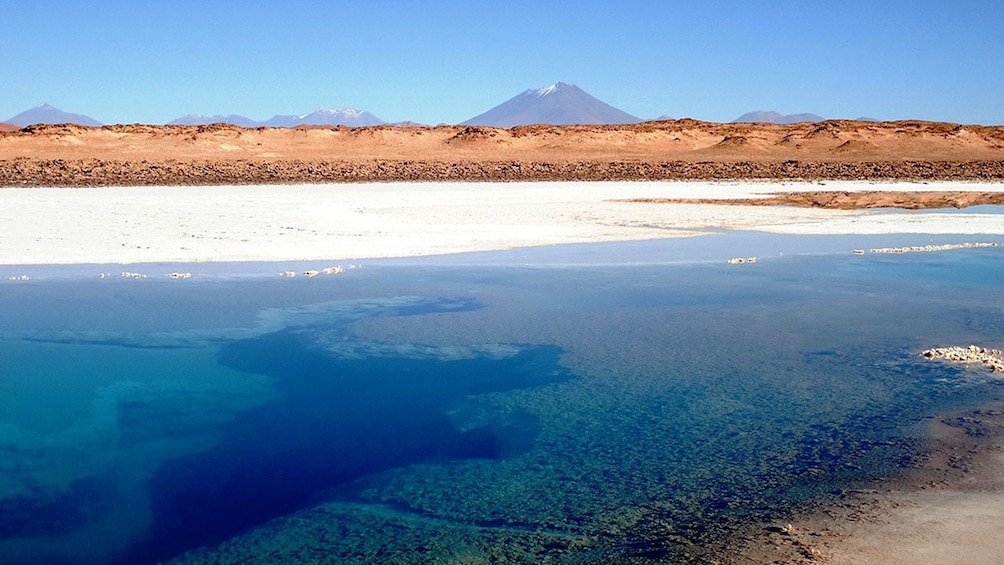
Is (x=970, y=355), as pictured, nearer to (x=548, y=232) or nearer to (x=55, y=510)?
(x=55, y=510)

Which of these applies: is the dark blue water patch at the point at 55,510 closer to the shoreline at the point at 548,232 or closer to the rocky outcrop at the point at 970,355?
the shoreline at the point at 548,232

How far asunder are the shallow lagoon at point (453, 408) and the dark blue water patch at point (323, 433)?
2 centimetres

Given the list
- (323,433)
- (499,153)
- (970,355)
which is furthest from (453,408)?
(499,153)

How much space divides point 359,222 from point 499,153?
31.3 m

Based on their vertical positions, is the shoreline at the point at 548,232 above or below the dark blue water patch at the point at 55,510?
above

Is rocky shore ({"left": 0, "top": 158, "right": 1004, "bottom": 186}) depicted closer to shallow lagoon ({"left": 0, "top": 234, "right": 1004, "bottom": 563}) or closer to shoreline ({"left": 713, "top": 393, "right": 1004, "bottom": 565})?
shallow lagoon ({"left": 0, "top": 234, "right": 1004, "bottom": 563})

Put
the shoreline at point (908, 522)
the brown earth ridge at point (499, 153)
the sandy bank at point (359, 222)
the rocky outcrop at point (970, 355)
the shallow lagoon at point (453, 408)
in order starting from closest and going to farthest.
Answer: the shoreline at point (908, 522) → the shallow lagoon at point (453, 408) → the rocky outcrop at point (970, 355) → the sandy bank at point (359, 222) → the brown earth ridge at point (499, 153)


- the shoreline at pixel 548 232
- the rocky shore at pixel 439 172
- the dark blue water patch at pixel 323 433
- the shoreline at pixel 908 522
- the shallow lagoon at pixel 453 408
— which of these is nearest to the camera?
the shoreline at pixel 908 522

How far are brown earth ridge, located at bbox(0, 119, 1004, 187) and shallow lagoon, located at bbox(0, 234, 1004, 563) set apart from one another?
2295cm

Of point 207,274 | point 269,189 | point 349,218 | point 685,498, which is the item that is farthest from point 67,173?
point 685,498

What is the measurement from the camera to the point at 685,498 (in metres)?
4.39

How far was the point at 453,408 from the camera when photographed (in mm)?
5914

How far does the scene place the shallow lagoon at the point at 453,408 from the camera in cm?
420

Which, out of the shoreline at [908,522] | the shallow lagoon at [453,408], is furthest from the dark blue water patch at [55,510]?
the shoreline at [908,522]
